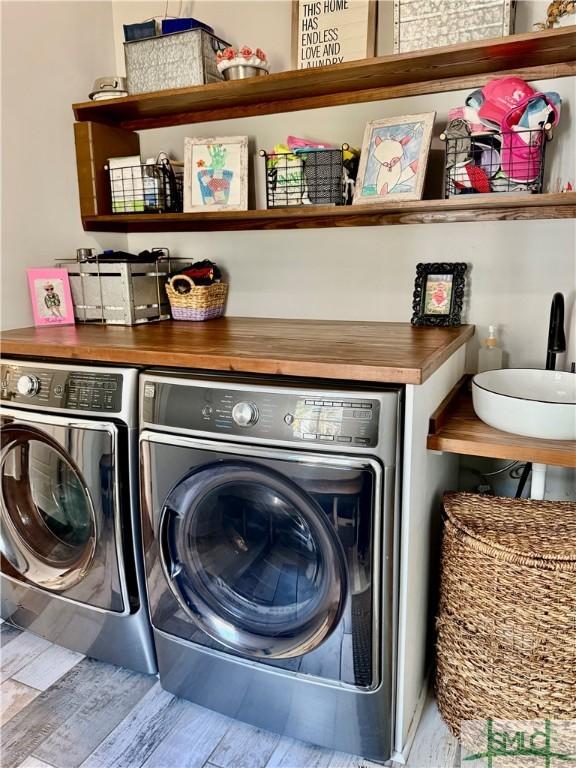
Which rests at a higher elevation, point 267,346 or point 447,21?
point 447,21

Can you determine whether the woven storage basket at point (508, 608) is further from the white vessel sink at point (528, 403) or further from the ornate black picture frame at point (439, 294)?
the ornate black picture frame at point (439, 294)

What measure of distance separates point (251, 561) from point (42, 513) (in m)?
0.79

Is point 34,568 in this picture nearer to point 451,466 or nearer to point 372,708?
point 372,708

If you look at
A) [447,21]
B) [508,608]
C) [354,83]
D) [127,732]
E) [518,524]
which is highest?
[447,21]

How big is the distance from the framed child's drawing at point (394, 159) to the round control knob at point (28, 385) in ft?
3.74

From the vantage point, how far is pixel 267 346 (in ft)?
4.93

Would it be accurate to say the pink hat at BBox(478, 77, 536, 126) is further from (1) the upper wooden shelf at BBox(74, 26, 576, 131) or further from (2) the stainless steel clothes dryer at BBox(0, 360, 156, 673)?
(2) the stainless steel clothes dryer at BBox(0, 360, 156, 673)

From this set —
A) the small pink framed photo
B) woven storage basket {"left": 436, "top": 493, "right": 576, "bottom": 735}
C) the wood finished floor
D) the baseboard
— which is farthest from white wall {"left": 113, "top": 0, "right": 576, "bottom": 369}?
the wood finished floor

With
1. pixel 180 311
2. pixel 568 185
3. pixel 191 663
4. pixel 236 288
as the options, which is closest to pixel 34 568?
pixel 191 663

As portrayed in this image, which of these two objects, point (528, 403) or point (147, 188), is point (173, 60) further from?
point (528, 403)

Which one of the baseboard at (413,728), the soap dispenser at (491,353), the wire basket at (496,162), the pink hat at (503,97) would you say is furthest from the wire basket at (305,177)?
the baseboard at (413,728)

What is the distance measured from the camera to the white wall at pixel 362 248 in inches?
68.7

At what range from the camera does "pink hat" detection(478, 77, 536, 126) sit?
156 centimetres

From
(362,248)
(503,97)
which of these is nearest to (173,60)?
(362,248)
